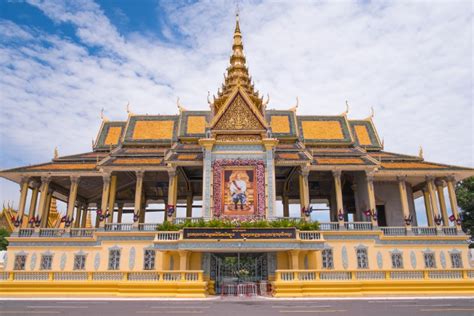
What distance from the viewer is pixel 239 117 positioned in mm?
27234

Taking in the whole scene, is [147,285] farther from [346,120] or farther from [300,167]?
[346,120]

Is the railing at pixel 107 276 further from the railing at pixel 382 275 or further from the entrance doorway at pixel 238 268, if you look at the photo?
the railing at pixel 382 275

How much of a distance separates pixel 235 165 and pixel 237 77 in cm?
1254

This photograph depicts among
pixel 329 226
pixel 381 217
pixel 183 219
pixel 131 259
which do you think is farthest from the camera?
pixel 381 217

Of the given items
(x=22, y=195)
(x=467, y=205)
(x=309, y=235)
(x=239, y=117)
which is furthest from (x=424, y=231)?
(x=22, y=195)

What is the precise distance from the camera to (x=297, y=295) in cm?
1780

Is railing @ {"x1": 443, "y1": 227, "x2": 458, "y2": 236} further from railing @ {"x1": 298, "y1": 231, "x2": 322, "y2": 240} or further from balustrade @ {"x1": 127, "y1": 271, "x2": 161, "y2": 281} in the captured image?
balustrade @ {"x1": 127, "y1": 271, "x2": 161, "y2": 281}

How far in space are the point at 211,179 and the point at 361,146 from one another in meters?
15.1

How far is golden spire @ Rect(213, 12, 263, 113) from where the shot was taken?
33281mm

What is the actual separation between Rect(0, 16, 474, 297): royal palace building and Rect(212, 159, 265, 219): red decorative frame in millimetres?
68

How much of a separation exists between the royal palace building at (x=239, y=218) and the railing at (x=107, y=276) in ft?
0.17

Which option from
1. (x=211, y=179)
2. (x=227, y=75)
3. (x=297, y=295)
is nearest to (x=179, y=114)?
(x=227, y=75)

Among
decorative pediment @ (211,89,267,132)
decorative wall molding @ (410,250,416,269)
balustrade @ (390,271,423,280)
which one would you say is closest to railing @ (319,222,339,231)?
decorative wall molding @ (410,250,416,269)

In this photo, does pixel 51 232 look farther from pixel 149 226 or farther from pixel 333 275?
pixel 333 275
